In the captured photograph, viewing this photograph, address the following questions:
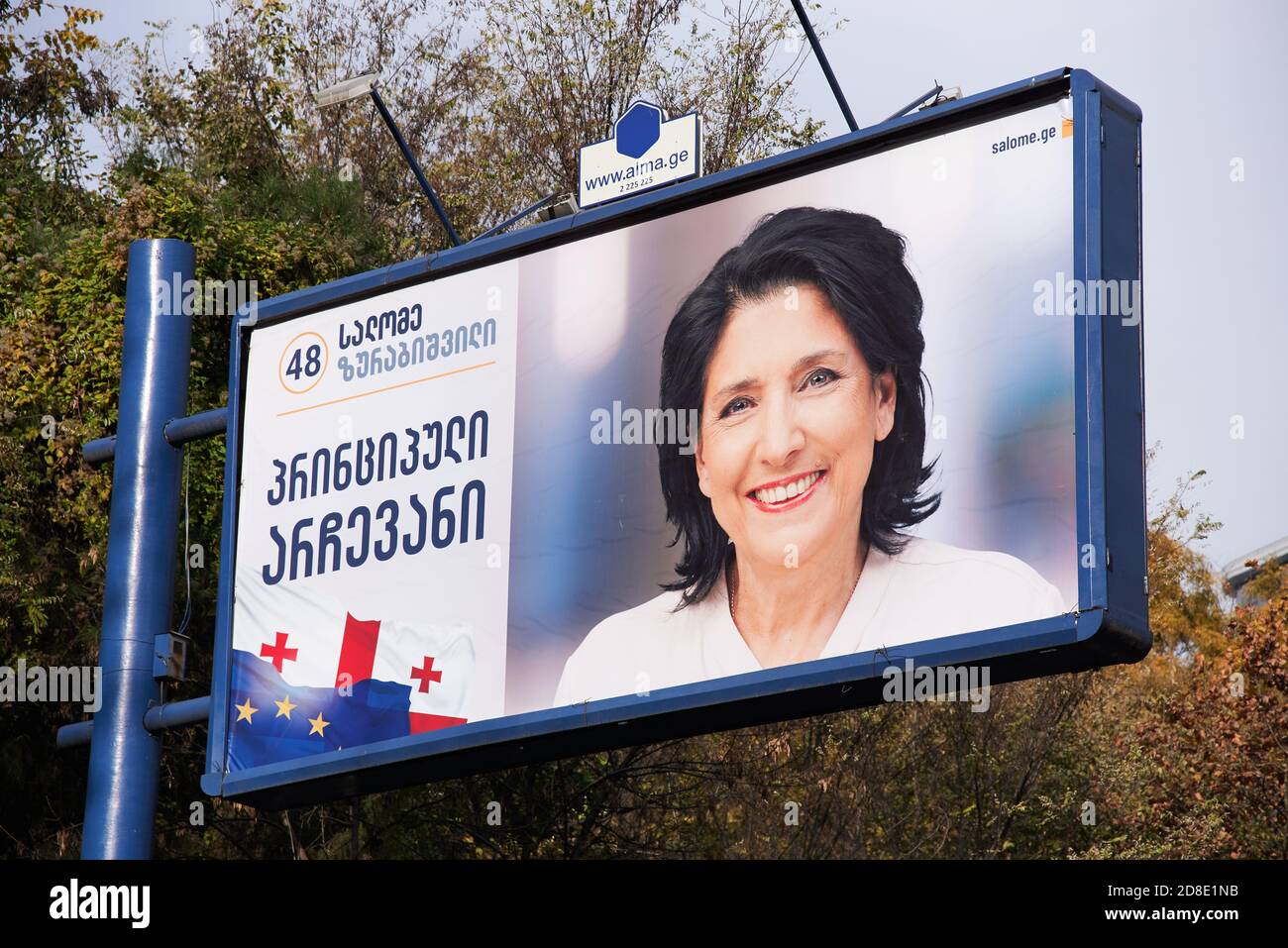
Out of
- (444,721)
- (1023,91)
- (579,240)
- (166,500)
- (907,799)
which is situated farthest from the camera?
(907,799)

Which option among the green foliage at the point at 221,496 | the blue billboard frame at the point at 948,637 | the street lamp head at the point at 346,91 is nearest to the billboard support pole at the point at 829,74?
the blue billboard frame at the point at 948,637

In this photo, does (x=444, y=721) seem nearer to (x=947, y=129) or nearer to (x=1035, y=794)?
(x=947, y=129)

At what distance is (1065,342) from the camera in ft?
22.7

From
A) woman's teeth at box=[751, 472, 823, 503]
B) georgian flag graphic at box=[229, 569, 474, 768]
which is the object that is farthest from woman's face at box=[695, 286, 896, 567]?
georgian flag graphic at box=[229, 569, 474, 768]

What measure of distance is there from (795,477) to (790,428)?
23cm

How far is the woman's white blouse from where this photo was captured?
678 cm

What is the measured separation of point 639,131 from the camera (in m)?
8.80

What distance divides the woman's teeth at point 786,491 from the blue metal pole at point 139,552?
3.40 metres

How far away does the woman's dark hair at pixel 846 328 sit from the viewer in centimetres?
736

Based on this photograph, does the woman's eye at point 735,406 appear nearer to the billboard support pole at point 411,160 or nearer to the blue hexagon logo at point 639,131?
the blue hexagon logo at point 639,131

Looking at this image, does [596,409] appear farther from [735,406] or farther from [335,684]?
[335,684]

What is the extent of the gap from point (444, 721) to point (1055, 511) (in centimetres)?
295

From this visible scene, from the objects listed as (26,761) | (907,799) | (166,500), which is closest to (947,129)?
(166,500)

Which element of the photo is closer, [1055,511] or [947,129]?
[1055,511]
